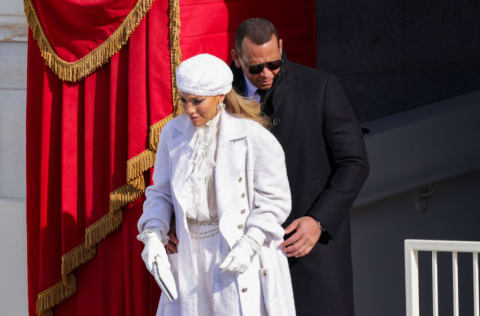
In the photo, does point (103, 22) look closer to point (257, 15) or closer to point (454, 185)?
point (257, 15)

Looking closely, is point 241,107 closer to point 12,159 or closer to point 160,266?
point 160,266

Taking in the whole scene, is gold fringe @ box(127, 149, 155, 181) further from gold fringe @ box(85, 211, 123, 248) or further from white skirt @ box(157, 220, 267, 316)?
white skirt @ box(157, 220, 267, 316)

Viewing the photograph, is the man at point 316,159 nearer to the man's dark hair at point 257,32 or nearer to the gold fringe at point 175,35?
the man's dark hair at point 257,32

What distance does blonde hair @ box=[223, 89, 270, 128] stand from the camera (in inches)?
119

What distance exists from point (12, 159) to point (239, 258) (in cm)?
216

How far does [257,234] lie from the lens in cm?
284

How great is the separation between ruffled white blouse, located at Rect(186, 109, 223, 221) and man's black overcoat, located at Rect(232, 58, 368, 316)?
336 millimetres

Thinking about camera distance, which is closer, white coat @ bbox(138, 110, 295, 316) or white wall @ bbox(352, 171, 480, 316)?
white coat @ bbox(138, 110, 295, 316)

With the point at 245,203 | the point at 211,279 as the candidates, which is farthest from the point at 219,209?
the point at 211,279

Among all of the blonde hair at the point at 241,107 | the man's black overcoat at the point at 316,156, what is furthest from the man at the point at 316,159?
the blonde hair at the point at 241,107

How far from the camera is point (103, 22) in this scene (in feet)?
12.7

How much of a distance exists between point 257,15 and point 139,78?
22.5 inches

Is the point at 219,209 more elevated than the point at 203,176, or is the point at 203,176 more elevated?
the point at 203,176

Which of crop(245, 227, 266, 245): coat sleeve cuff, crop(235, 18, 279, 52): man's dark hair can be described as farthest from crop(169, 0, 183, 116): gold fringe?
crop(245, 227, 266, 245): coat sleeve cuff
